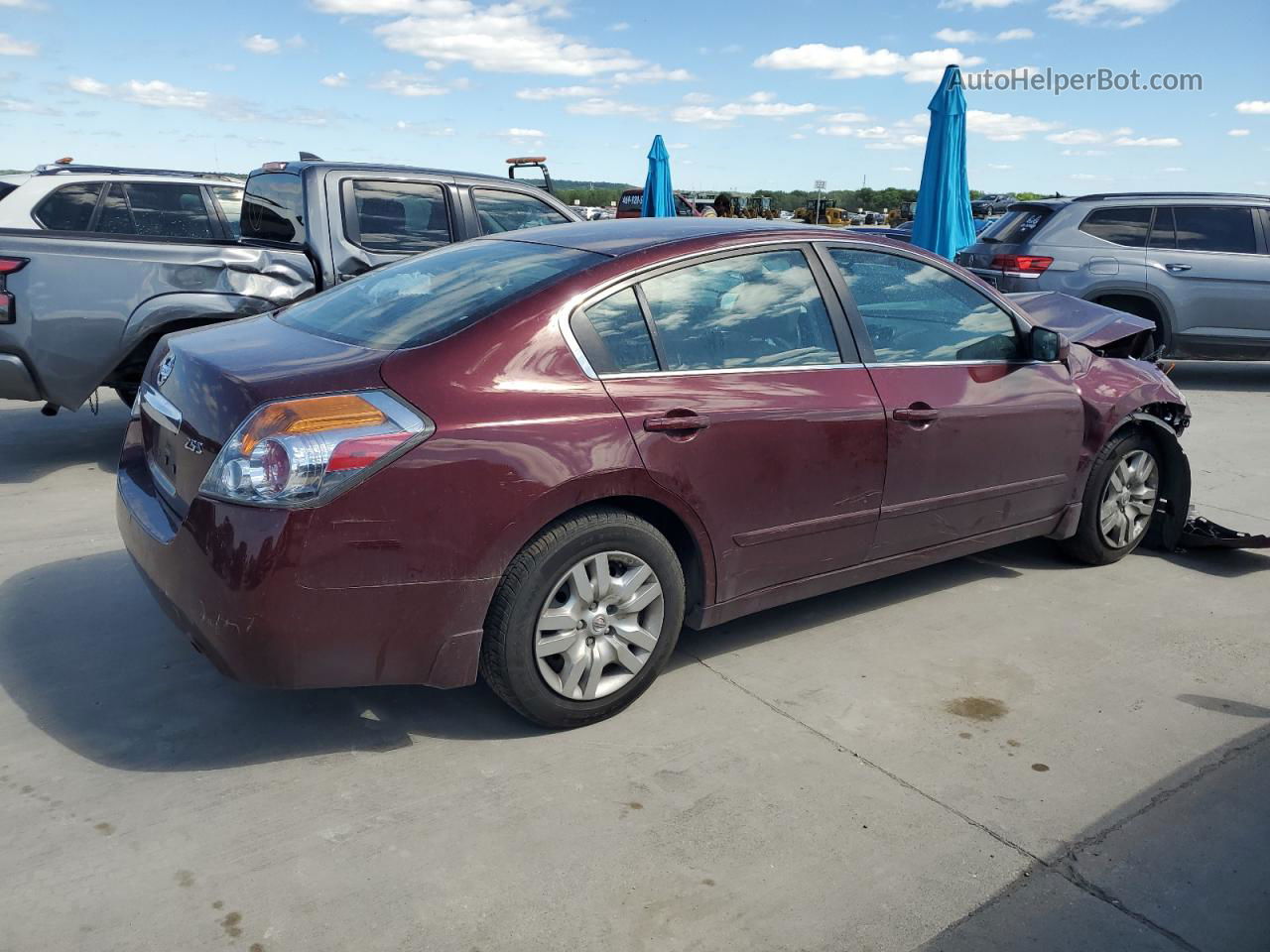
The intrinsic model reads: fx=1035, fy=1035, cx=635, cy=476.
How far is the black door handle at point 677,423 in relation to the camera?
3199 mm

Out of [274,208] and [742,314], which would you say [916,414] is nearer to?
[742,314]

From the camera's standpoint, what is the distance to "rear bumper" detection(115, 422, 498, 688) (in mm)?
2695

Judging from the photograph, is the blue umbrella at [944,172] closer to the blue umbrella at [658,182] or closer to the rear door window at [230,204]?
the rear door window at [230,204]

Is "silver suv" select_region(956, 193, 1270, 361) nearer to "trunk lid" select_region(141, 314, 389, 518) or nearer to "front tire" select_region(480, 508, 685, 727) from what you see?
"front tire" select_region(480, 508, 685, 727)

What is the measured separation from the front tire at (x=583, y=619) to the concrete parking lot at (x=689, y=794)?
148 millimetres

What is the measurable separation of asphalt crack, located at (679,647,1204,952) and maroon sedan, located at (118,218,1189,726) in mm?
509

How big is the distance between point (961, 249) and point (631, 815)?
888cm

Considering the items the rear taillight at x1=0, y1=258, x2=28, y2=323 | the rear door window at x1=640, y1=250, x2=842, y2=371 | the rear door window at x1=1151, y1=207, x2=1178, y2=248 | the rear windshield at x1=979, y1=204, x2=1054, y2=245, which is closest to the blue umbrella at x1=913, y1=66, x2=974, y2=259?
the rear windshield at x1=979, y1=204, x2=1054, y2=245

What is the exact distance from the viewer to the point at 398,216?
22.8ft

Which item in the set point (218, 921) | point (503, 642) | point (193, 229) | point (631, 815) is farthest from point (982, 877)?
point (193, 229)

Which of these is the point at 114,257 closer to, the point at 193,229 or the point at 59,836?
the point at 193,229

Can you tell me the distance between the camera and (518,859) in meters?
2.62

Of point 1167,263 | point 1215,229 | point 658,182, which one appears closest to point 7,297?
point 1167,263

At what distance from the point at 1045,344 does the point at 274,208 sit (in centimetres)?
513
